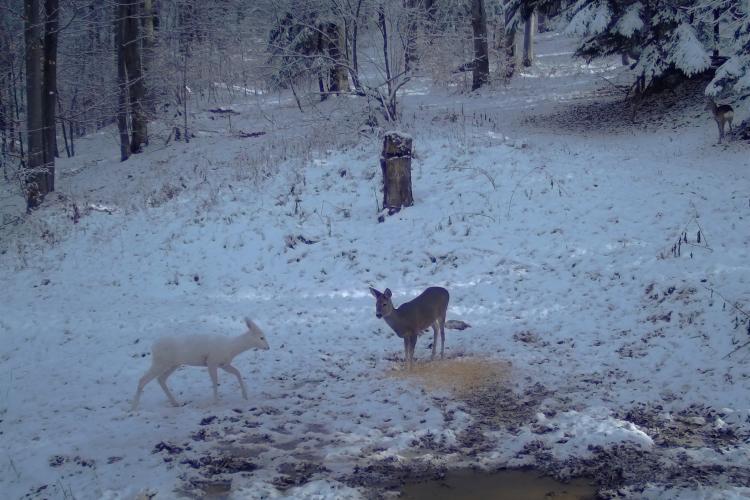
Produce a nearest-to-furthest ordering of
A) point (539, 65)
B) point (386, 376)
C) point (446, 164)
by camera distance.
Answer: point (386, 376) < point (446, 164) < point (539, 65)

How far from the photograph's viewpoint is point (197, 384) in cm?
858

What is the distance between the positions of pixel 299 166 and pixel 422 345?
8.71 meters

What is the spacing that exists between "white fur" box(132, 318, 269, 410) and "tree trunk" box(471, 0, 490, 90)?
23.9 meters

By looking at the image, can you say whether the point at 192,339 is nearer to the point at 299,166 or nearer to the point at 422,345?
the point at 422,345

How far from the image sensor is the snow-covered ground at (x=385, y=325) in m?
6.23

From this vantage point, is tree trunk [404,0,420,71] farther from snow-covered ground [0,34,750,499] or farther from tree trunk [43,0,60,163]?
tree trunk [43,0,60,163]

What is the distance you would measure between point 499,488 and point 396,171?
31.8 feet

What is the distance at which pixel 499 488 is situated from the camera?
568 centimetres

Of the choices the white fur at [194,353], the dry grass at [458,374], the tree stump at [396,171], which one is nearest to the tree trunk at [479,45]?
the tree stump at [396,171]

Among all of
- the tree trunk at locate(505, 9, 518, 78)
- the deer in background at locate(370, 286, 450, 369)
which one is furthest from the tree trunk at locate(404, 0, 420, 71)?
the deer in background at locate(370, 286, 450, 369)

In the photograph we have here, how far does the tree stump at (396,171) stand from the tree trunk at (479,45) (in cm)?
1613

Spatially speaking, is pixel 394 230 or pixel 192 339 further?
pixel 394 230

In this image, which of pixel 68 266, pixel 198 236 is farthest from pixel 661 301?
pixel 68 266

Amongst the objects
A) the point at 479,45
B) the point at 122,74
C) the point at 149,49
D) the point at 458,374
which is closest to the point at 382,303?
the point at 458,374
